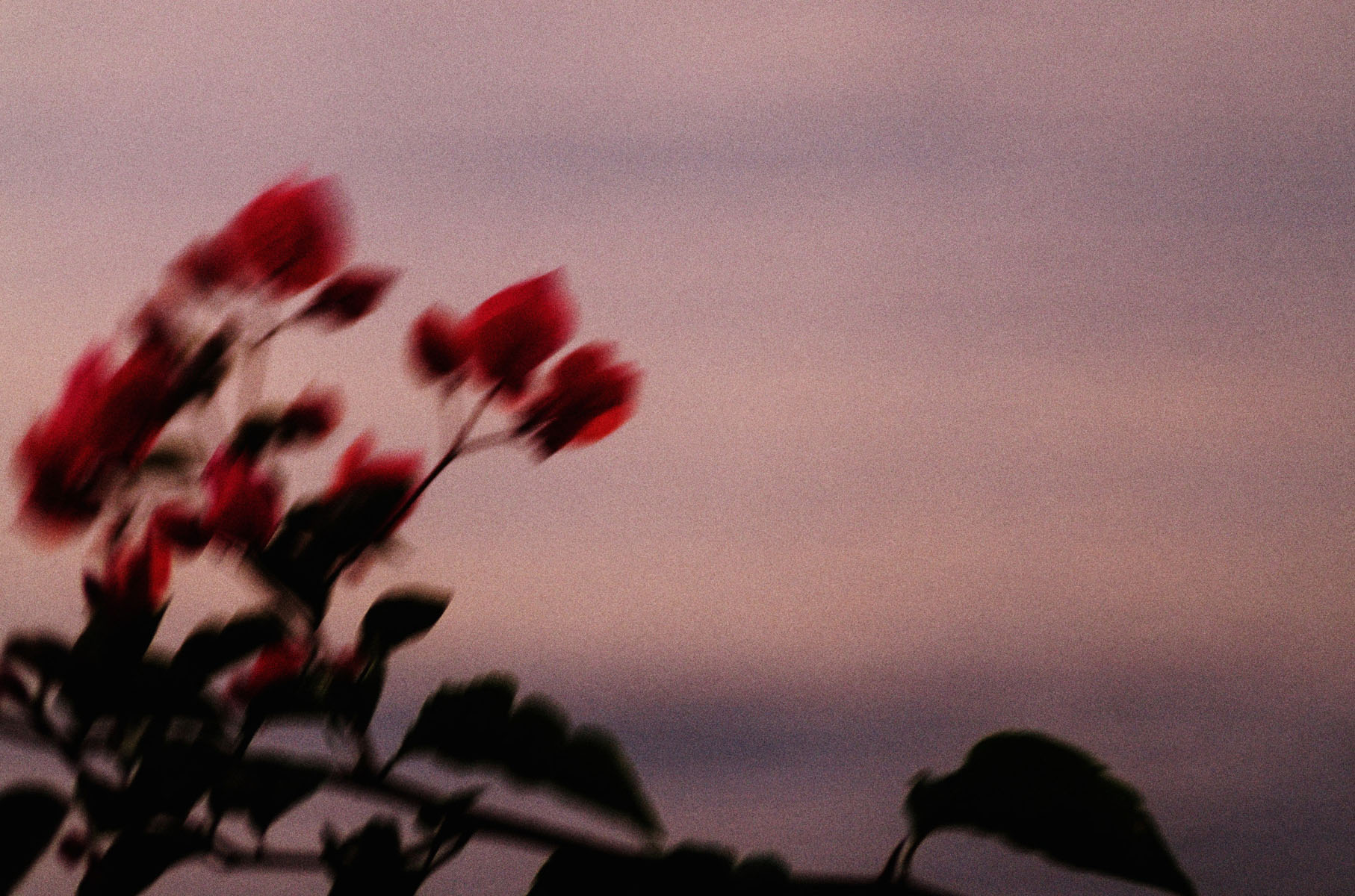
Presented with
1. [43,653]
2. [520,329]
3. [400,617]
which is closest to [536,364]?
[520,329]

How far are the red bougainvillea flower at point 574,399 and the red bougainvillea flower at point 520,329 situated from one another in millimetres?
12

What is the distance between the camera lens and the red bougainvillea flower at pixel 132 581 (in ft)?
1.65

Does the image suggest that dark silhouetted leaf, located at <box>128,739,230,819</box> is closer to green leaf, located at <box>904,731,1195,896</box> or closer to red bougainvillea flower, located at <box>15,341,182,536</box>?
red bougainvillea flower, located at <box>15,341,182,536</box>

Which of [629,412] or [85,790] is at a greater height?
[629,412]

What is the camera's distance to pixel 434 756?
0.51 meters

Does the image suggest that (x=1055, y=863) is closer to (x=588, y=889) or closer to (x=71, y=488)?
(x=588, y=889)

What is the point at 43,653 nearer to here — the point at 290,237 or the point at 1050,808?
the point at 290,237

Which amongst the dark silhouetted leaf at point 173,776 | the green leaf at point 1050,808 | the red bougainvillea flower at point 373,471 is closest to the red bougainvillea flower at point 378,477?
the red bougainvillea flower at point 373,471

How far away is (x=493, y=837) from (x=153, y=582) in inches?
6.7

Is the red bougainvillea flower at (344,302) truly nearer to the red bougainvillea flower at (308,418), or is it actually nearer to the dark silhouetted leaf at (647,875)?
the red bougainvillea flower at (308,418)

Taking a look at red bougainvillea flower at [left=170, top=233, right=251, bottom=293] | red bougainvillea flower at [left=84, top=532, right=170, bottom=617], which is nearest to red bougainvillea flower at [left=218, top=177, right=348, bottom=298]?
red bougainvillea flower at [left=170, top=233, right=251, bottom=293]

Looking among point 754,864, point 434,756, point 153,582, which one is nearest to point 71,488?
point 153,582

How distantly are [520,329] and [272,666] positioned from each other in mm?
183

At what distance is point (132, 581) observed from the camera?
1.66 ft
